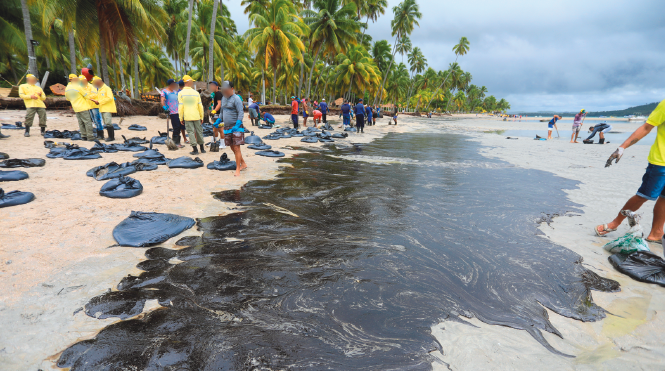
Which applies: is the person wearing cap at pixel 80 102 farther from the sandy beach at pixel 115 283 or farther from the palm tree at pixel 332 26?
the palm tree at pixel 332 26

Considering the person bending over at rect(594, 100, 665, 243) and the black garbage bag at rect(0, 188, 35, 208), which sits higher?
the person bending over at rect(594, 100, 665, 243)

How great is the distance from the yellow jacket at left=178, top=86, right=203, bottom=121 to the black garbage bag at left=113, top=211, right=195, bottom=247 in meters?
4.18

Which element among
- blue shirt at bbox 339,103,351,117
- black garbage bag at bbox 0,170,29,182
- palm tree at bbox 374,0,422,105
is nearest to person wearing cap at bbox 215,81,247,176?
black garbage bag at bbox 0,170,29,182

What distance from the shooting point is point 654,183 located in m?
3.15

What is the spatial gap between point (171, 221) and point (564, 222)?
524cm

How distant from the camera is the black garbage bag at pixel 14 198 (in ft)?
11.6

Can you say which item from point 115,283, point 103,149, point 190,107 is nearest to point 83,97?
point 103,149

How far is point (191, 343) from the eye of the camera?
1776 millimetres

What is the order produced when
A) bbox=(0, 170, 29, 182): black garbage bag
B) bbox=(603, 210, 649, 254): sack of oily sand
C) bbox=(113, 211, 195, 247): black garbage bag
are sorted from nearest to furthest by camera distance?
bbox=(603, 210, 649, 254): sack of oily sand → bbox=(113, 211, 195, 247): black garbage bag → bbox=(0, 170, 29, 182): black garbage bag

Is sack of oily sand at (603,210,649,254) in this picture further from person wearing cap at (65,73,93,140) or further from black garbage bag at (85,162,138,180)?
person wearing cap at (65,73,93,140)

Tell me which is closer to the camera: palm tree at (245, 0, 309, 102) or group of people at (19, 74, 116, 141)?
group of people at (19, 74, 116, 141)

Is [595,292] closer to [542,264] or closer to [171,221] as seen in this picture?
[542,264]

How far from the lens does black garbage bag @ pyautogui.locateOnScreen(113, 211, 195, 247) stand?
9.81ft

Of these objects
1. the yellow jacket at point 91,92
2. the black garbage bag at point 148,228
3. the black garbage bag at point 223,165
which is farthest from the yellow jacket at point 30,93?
the black garbage bag at point 148,228
